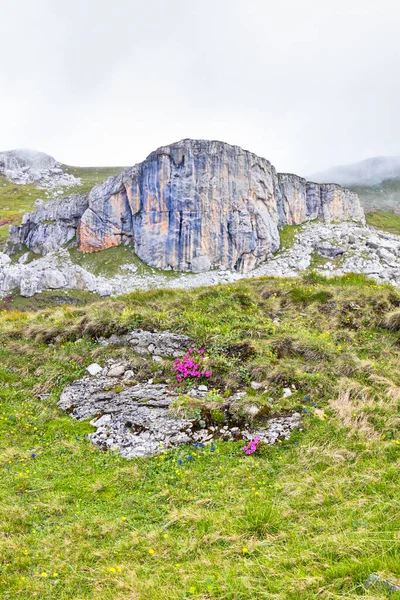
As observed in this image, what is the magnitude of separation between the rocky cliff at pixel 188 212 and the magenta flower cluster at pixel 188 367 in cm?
10305

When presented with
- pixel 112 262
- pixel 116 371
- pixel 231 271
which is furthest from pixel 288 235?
pixel 116 371

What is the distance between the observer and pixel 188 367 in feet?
31.3

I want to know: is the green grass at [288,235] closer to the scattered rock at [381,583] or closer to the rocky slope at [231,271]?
the rocky slope at [231,271]

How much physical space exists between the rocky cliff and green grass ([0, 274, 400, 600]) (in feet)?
337

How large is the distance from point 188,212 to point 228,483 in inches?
4428

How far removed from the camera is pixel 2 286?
340 ft

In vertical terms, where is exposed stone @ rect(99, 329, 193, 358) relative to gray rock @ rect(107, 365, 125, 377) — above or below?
above

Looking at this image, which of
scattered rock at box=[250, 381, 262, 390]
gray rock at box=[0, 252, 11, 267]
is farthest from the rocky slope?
scattered rock at box=[250, 381, 262, 390]

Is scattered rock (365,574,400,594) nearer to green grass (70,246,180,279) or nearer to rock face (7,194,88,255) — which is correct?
green grass (70,246,180,279)

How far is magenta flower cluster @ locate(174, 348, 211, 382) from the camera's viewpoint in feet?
30.4

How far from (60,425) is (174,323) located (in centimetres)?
493

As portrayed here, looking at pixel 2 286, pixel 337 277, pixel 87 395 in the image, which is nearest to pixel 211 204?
pixel 2 286

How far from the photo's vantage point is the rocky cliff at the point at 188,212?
111875mm

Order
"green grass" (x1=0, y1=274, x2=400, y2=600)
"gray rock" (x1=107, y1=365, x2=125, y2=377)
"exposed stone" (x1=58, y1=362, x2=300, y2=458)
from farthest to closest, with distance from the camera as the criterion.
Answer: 1. "gray rock" (x1=107, y1=365, x2=125, y2=377)
2. "exposed stone" (x1=58, y1=362, x2=300, y2=458)
3. "green grass" (x1=0, y1=274, x2=400, y2=600)
